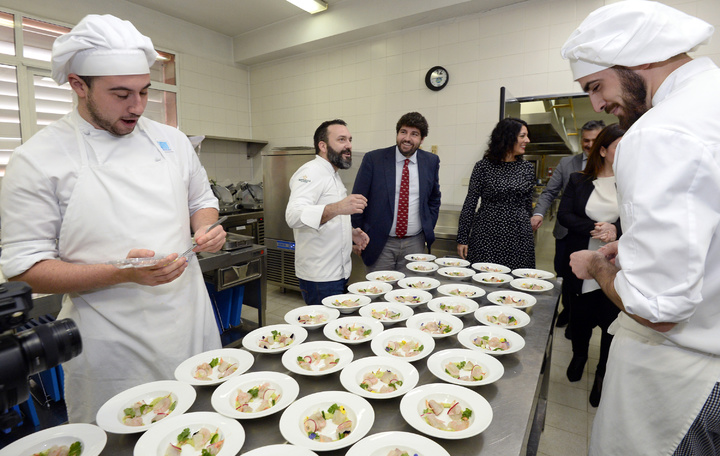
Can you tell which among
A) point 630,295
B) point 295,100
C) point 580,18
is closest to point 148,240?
point 630,295

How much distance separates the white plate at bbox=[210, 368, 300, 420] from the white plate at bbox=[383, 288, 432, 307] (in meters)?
0.73

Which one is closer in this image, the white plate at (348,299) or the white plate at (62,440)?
the white plate at (62,440)

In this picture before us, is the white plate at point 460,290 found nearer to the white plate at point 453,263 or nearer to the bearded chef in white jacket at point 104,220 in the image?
the white plate at point 453,263

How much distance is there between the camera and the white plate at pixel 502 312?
4.69 feet

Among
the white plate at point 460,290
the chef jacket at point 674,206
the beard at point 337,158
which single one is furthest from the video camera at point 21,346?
the beard at point 337,158

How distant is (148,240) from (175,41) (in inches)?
184

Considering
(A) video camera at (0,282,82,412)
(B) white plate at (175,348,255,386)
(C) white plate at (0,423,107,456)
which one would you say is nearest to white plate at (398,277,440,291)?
(B) white plate at (175,348,255,386)

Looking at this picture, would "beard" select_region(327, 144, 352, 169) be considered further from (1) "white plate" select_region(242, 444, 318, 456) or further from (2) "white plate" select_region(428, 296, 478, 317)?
(1) "white plate" select_region(242, 444, 318, 456)

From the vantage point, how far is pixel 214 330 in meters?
1.54

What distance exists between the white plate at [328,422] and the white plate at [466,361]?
26cm

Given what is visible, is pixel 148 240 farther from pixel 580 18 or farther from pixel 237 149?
pixel 237 149

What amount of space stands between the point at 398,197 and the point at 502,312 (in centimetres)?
134

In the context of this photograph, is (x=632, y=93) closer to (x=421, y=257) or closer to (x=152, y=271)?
(x=152, y=271)

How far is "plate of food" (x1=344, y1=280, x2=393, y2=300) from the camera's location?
1798mm
